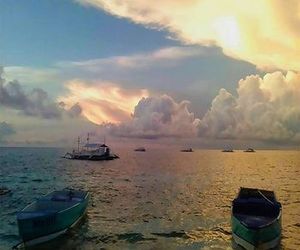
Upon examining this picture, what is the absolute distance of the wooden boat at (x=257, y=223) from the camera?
26.7 meters

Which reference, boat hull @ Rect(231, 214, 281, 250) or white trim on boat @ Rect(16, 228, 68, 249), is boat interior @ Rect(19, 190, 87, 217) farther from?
boat hull @ Rect(231, 214, 281, 250)

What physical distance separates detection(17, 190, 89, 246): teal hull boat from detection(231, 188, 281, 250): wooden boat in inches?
549

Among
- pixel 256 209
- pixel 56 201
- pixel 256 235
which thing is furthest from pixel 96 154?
pixel 256 235

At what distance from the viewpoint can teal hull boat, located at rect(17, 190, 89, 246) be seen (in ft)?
94.5

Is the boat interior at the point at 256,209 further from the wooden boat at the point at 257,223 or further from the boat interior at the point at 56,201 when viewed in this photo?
the boat interior at the point at 56,201

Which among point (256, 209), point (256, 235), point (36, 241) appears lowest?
point (36, 241)

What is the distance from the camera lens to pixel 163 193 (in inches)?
2382

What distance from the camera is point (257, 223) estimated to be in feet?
97.9

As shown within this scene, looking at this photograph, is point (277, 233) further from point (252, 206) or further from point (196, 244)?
point (196, 244)

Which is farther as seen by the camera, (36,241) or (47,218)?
(47,218)

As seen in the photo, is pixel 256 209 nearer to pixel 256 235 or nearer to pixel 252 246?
pixel 252 246

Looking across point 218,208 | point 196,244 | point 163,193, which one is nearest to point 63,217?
point 196,244

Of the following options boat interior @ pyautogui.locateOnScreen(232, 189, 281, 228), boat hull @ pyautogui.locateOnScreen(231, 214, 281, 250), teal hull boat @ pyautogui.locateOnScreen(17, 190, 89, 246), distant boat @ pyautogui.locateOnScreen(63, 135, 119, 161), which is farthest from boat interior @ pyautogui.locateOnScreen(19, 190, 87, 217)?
distant boat @ pyautogui.locateOnScreen(63, 135, 119, 161)

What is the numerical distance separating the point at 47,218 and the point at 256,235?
15743 mm
